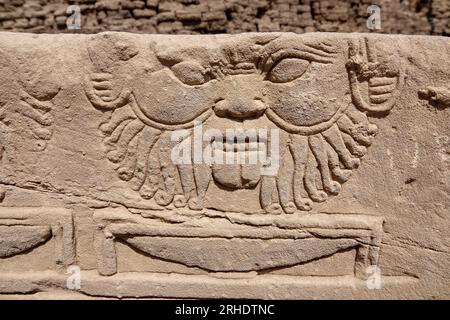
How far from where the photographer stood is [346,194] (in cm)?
162

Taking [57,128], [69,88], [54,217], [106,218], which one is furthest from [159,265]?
[69,88]

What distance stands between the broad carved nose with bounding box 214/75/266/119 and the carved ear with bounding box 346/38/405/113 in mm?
373

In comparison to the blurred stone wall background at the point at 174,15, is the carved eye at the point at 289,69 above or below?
below

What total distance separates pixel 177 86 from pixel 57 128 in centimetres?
54

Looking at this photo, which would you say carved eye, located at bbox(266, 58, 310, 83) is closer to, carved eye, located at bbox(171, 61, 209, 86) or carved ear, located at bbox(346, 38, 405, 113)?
carved ear, located at bbox(346, 38, 405, 113)

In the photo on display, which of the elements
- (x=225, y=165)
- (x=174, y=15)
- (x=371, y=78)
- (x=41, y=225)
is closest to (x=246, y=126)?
(x=225, y=165)

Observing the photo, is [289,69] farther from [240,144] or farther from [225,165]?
[225,165]

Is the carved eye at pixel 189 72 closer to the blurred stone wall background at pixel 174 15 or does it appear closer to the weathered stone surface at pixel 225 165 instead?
the weathered stone surface at pixel 225 165

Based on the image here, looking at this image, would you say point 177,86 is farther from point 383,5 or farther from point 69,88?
point 383,5

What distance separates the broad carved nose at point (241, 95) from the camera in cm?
150

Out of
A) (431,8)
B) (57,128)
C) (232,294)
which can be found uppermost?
(431,8)

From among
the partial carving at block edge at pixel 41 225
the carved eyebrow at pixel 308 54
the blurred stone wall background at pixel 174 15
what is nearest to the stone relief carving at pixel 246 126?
the carved eyebrow at pixel 308 54

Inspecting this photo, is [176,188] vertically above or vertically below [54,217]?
above

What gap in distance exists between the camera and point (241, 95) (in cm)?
150
